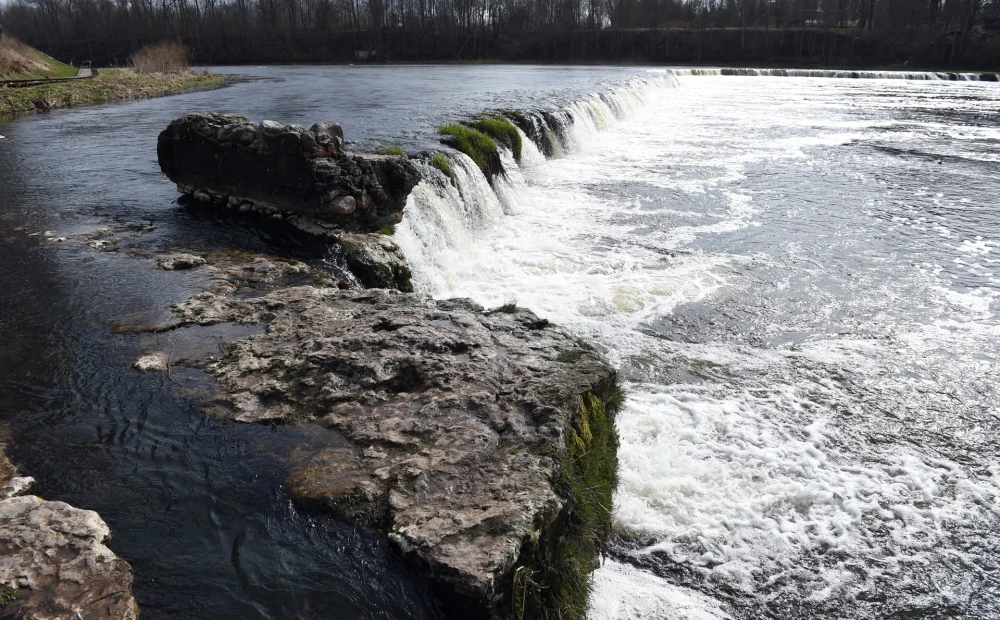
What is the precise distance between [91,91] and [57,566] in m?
33.7

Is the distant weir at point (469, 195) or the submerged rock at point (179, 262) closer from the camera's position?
the submerged rock at point (179, 262)

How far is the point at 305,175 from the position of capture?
31.6ft

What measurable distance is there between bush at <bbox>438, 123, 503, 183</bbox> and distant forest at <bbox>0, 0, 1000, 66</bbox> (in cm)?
6306

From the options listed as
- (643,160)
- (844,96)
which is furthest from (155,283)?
(844,96)

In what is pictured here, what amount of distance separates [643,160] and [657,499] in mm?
16270

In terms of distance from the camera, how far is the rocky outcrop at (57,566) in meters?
3.12

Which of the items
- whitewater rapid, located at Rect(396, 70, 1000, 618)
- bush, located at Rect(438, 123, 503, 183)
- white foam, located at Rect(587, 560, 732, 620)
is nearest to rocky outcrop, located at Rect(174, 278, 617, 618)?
white foam, located at Rect(587, 560, 732, 620)

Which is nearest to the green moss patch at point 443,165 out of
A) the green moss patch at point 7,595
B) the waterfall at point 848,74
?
the green moss patch at point 7,595

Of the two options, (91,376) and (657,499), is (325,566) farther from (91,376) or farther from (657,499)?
(91,376)

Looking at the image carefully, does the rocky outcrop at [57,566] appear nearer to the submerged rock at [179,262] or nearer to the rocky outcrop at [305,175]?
the submerged rock at [179,262]

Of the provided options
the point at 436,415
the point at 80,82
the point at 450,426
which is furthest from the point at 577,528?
the point at 80,82

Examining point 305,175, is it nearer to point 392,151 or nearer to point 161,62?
point 392,151

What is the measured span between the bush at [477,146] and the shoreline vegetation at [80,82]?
18.9 metres

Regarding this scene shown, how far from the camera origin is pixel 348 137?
15086mm
